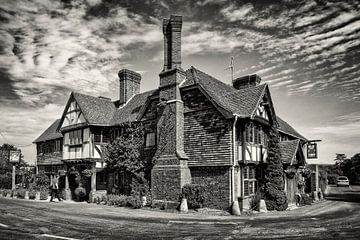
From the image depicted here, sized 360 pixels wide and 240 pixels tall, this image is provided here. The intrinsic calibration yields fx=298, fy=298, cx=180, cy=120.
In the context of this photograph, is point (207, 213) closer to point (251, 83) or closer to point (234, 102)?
point (234, 102)

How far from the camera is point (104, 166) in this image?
2558 cm

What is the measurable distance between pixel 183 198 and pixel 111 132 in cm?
1084

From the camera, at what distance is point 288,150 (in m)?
22.2

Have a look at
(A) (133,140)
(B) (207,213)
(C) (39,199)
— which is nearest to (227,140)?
(B) (207,213)

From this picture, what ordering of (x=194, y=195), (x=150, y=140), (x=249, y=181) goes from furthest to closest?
(x=150, y=140)
(x=249, y=181)
(x=194, y=195)

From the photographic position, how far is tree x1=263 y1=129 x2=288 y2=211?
19234mm

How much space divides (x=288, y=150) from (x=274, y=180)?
357cm

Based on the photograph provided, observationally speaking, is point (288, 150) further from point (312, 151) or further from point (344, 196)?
point (344, 196)

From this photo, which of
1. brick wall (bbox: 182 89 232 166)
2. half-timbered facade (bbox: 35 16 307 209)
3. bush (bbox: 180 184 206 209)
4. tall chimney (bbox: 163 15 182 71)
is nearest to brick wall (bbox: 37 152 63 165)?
half-timbered facade (bbox: 35 16 307 209)

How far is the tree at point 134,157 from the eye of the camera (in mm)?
22031

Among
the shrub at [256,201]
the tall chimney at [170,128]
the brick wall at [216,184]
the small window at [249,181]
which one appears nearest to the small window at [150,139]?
the tall chimney at [170,128]

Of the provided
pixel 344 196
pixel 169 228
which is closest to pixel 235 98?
pixel 169 228

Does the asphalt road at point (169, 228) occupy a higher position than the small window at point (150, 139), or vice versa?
the small window at point (150, 139)

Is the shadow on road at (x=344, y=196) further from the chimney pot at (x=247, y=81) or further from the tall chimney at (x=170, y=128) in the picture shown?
the tall chimney at (x=170, y=128)
